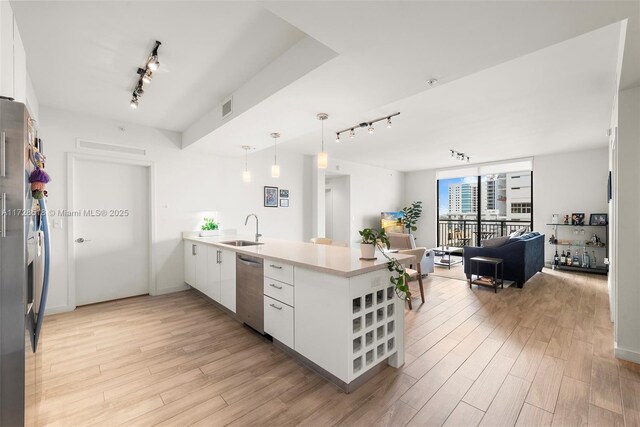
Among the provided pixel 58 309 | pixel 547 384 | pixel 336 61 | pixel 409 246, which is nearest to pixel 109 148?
pixel 58 309

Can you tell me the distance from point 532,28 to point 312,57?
1329 mm

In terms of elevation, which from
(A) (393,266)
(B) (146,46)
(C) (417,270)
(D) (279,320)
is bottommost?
(D) (279,320)

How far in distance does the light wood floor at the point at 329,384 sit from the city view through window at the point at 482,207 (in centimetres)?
458

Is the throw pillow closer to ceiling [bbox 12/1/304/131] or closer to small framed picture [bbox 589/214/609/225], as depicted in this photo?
small framed picture [bbox 589/214/609/225]

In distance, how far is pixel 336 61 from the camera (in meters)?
1.90

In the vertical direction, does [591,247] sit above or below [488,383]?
above

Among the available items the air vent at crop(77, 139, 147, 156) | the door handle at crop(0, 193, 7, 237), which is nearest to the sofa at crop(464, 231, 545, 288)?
the door handle at crop(0, 193, 7, 237)

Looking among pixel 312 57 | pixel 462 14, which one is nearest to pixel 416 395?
pixel 462 14

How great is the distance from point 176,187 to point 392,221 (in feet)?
18.4

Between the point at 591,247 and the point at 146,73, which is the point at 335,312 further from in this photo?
the point at 591,247

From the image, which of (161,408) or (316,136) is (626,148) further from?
(161,408)

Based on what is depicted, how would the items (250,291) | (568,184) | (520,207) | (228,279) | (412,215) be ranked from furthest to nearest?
(412,215)
(520,207)
(568,184)
(228,279)
(250,291)

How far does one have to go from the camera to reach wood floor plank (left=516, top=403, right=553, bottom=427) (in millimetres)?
1630

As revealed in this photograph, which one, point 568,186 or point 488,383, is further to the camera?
point 568,186
